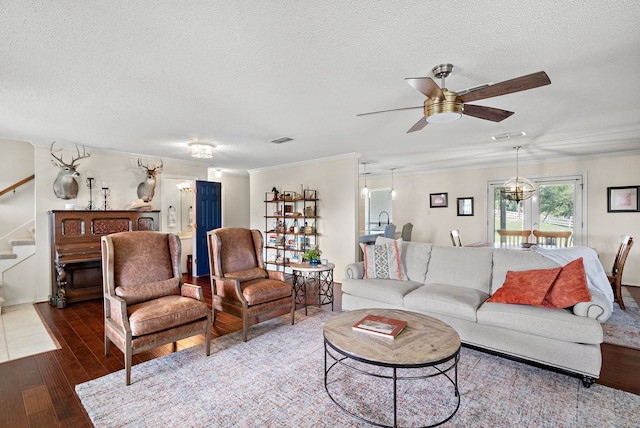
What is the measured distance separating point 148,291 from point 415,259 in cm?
303

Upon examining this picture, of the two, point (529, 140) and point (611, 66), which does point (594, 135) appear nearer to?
point (529, 140)

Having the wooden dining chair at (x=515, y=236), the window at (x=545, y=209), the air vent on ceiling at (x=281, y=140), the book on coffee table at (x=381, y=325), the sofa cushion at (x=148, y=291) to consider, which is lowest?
the book on coffee table at (x=381, y=325)

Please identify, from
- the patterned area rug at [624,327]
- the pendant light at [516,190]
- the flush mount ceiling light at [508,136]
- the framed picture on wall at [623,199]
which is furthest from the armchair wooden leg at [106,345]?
the framed picture on wall at [623,199]

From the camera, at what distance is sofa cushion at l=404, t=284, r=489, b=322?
9.54ft

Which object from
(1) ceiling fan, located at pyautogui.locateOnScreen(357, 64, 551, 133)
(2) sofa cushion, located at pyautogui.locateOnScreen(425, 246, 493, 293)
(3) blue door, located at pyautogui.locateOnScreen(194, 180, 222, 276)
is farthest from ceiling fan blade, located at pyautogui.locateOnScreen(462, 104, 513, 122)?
(3) blue door, located at pyautogui.locateOnScreen(194, 180, 222, 276)

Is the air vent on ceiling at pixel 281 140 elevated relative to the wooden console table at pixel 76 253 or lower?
elevated

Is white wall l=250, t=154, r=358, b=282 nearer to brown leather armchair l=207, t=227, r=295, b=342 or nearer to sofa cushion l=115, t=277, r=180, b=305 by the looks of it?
brown leather armchair l=207, t=227, r=295, b=342

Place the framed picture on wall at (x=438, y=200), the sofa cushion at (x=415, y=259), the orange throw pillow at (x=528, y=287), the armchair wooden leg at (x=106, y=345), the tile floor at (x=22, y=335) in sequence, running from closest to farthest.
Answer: the orange throw pillow at (x=528, y=287) < the armchair wooden leg at (x=106, y=345) < the tile floor at (x=22, y=335) < the sofa cushion at (x=415, y=259) < the framed picture on wall at (x=438, y=200)

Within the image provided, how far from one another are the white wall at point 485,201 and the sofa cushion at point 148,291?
654 cm

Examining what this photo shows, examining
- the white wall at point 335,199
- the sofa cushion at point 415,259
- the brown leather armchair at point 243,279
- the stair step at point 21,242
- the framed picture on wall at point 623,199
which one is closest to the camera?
the brown leather armchair at point 243,279

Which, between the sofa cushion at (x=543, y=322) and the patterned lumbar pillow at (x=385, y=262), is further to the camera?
the patterned lumbar pillow at (x=385, y=262)

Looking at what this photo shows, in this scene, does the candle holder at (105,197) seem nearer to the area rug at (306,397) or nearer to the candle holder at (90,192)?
the candle holder at (90,192)

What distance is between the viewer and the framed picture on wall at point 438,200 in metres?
7.82

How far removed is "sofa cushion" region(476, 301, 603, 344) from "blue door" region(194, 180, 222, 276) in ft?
18.1
